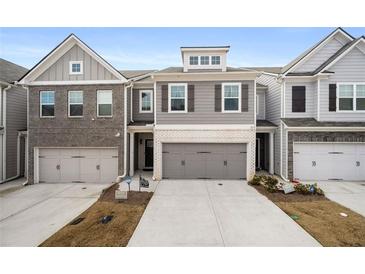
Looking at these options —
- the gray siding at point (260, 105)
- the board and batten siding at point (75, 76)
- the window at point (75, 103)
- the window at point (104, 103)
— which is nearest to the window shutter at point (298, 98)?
the gray siding at point (260, 105)

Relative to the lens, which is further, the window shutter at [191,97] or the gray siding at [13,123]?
the gray siding at [13,123]

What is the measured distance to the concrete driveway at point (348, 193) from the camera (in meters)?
7.80

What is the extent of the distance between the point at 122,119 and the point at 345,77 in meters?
13.0

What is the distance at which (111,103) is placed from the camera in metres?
11.5

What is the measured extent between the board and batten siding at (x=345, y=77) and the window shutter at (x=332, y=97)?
11 cm

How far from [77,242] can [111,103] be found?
26.2ft

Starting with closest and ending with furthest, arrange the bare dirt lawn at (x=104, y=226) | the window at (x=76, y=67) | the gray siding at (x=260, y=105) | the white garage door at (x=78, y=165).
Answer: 1. the bare dirt lawn at (x=104, y=226)
2. the window at (x=76, y=67)
3. the white garage door at (x=78, y=165)
4. the gray siding at (x=260, y=105)

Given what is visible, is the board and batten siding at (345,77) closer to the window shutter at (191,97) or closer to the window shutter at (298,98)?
the window shutter at (298,98)

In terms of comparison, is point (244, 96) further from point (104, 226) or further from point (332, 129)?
point (104, 226)

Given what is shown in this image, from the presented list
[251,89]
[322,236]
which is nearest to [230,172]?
[251,89]

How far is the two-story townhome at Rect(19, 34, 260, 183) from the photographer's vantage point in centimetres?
1127

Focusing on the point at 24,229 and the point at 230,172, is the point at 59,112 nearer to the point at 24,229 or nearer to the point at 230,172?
the point at 24,229

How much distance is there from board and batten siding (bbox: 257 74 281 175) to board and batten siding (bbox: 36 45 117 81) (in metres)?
9.98

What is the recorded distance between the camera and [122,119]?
11.4 m
